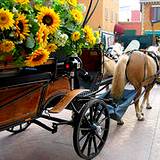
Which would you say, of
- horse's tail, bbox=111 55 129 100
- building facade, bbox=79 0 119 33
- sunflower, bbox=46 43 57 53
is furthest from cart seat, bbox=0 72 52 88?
building facade, bbox=79 0 119 33

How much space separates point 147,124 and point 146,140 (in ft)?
2.50

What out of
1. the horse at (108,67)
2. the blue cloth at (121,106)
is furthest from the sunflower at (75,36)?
the horse at (108,67)

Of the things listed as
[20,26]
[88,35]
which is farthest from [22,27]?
[88,35]

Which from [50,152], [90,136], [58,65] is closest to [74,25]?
[58,65]

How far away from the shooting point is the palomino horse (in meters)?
4.93

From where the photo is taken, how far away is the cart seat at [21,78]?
2570 millimetres

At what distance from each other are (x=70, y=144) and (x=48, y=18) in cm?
190

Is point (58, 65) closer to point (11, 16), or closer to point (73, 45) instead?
point (73, 45)

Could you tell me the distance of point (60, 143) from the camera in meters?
4.11

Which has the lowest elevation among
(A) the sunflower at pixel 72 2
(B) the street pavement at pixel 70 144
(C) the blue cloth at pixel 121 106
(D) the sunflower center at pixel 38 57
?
(B) the street pavement at pixel 70 144

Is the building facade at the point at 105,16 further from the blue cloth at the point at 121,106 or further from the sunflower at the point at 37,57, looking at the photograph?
the sunflower at the point at 37,57

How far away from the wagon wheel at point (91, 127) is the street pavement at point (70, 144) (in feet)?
0.56

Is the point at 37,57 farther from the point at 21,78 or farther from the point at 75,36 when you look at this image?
the point at 75,36

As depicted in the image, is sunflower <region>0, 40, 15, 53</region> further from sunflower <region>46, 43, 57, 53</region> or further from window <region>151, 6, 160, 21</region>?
window <region>151, 6, 160, 21</region>
